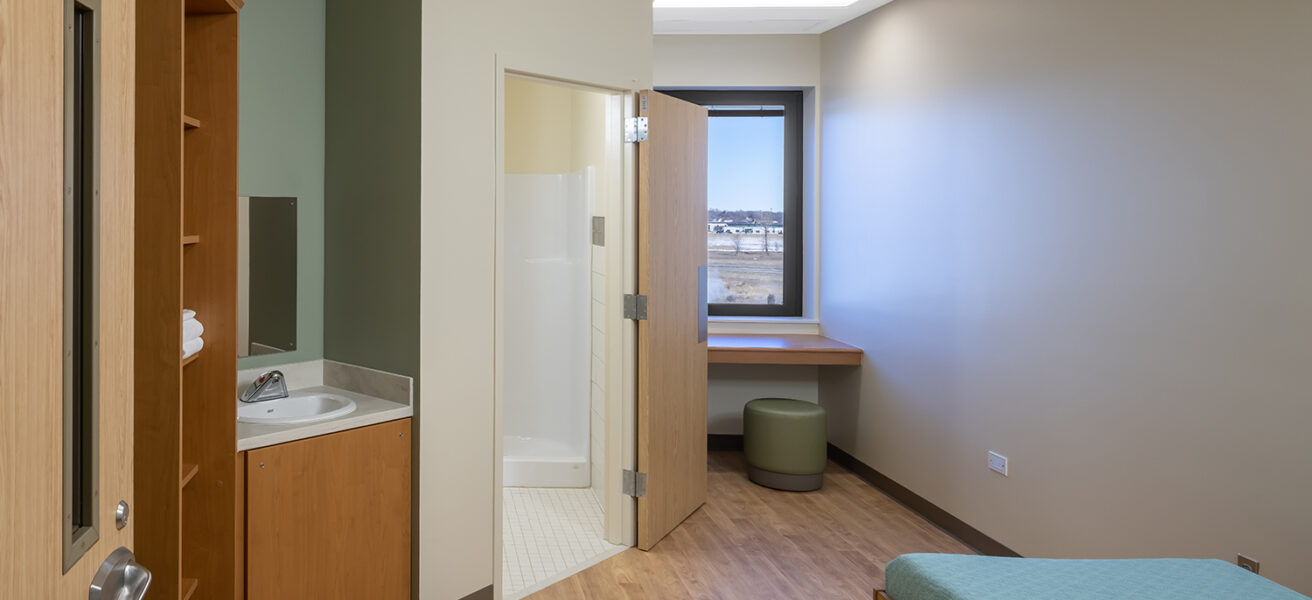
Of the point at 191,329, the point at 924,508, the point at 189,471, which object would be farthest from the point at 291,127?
the point at 924,508

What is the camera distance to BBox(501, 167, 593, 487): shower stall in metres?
4.70

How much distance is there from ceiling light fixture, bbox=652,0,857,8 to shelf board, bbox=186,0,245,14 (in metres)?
2.60

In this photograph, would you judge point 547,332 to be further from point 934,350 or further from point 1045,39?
point 1045,39

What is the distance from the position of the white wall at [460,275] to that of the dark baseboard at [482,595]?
23mm

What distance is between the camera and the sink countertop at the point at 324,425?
7.91 feet

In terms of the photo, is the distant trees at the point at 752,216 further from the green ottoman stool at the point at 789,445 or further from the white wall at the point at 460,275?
the white wall at the point at 460,275

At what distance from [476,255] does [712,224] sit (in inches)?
108

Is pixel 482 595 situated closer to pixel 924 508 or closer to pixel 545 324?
pixel 545 324

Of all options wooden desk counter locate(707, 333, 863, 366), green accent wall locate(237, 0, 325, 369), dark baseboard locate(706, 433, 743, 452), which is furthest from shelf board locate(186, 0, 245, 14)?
dark baseboard locate(706, 433, 743, 452)

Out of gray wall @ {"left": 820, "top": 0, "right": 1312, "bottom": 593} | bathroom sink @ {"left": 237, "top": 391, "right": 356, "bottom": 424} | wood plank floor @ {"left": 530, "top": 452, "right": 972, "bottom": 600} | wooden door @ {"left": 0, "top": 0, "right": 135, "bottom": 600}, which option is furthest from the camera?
wood plank floor @ {"left": 530, "top": 452, "right": 972, "bottom": 600}

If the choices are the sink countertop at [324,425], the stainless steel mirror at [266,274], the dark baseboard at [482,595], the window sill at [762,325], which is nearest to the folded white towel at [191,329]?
the sink countertop at [324,425]

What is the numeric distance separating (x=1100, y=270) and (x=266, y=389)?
9.37 ft

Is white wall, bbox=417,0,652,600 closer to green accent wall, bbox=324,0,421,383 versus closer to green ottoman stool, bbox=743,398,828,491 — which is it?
green accent wall, bbox=324,0,421,383

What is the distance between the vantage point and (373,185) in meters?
2.96
